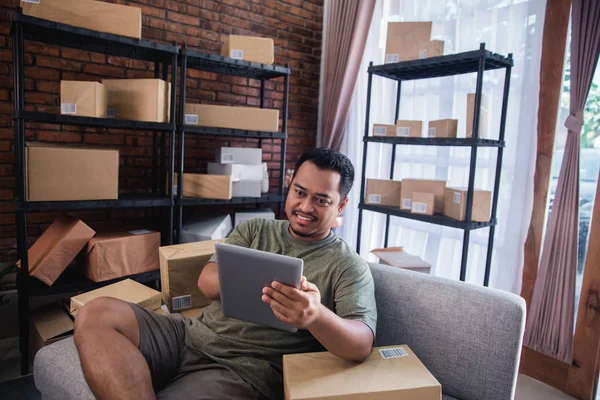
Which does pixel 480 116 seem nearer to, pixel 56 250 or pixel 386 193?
pixel 386 193

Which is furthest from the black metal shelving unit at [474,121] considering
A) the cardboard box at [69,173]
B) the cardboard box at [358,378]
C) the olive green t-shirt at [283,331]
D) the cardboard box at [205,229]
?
the cardboard box at [69,173]

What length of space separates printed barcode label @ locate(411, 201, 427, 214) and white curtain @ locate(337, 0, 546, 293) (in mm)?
400

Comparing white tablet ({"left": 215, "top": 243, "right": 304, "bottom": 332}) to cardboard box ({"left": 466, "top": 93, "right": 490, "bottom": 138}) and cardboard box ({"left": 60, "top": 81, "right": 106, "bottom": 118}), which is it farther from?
cardboard box ({"left": 466, "top": 93, "right": 490, "bottom": 138})

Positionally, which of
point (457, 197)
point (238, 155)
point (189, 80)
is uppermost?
point (189, 80)

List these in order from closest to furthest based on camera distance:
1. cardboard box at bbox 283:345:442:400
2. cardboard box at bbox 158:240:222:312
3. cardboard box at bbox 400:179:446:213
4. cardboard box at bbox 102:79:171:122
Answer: cardboard box at bbox 283:345:442:400 < cardboard box at bbox 158:240:222:312 < cardboard box at bbox 102:79:171:122 < cardboard box at bbox 400:179:446:213

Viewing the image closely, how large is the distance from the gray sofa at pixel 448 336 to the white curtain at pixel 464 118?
1.24 metres

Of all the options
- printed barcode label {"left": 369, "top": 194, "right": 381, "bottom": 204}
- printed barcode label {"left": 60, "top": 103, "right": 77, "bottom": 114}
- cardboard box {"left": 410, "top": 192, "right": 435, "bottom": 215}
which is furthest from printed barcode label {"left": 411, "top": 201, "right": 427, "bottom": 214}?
printed barcode label {"left": 60, "top": 103, "right": 77, "bottom": 114}

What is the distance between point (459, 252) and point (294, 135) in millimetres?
1725

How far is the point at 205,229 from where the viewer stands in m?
2.62

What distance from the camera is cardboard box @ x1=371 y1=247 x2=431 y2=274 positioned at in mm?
2168

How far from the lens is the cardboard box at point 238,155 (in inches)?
107

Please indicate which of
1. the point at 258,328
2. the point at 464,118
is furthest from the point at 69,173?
the point at 464,118

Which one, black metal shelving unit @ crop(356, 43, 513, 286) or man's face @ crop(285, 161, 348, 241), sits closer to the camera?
man's face @ crop(285, 161, 348, 241)

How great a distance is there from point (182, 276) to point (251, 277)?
77 cm
